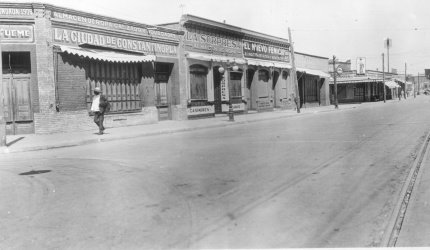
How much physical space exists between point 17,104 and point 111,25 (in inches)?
230

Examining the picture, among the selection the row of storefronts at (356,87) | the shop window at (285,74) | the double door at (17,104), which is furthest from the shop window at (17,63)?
the row of storefronts at (356,87)

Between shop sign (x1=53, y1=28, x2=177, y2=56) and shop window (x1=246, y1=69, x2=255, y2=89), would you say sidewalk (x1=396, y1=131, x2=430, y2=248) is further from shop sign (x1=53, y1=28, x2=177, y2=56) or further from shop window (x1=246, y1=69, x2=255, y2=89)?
shop window (x1=246, y1=69, x2=255, y2=89)

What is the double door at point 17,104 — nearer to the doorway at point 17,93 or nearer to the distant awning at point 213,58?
the doorway at point 17,93

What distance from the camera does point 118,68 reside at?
72.6 ft

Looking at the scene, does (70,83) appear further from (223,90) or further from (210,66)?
(223,90)

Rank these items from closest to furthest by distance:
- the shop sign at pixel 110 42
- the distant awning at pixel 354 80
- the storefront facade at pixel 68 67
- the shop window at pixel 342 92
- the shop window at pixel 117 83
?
the storefront facade at pixel 68 67 < the shop sign at pixel 110 42 < the shop window at pixel 117 83 < the distant awning at pixel 354 80 < the shop window at pixel 342 92

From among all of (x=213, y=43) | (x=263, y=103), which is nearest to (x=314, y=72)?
(x=263, y=103)

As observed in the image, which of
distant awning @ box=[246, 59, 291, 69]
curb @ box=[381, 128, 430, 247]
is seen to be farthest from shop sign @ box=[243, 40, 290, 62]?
curb @ box=[381, 128, 430, 247]

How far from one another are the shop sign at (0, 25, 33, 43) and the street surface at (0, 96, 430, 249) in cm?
720

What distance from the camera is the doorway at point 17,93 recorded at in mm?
18125

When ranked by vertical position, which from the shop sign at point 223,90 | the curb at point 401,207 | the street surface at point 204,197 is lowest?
the curb at point 401,207

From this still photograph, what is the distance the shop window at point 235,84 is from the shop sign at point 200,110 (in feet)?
9.90

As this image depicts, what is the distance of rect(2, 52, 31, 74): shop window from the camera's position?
18.2m

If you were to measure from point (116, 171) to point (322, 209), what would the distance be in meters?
4.75
